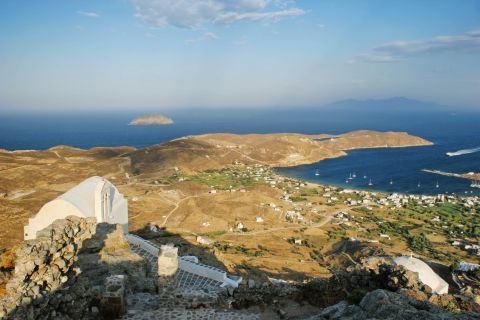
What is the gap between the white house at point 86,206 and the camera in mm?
17562

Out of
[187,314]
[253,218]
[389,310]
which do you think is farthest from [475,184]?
[389,310]

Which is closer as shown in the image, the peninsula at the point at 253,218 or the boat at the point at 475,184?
the peninsula at the point at 253,218

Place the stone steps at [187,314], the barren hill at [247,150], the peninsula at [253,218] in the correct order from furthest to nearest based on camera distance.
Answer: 1. the barren hill at [247,150]
2. the peninsula at [253,218]
3. the stone steps at [187,314]

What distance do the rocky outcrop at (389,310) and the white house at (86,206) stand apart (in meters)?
12.3

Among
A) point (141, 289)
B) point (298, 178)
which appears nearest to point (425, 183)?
point (298, 178)

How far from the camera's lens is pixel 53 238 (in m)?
7.88

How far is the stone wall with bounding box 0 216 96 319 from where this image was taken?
6754mm

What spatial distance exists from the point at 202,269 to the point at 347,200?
Answer: 132 ft

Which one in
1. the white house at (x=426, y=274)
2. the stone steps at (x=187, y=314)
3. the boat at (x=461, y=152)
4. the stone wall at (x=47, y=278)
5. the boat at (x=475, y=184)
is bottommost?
the boat at (x=475, y=184)

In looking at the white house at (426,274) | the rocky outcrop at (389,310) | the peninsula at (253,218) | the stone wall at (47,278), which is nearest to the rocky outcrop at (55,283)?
the stone wall at (47,278)

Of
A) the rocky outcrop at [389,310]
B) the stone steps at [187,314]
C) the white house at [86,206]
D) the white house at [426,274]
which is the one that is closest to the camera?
the rocky outcrop at [389,310]

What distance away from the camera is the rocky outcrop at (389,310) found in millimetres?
6688

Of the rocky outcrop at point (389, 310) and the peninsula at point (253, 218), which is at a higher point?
the rocky outcrop at point (389, 310)

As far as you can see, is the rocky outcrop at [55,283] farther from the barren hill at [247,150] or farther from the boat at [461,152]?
the boat at [461,152]
